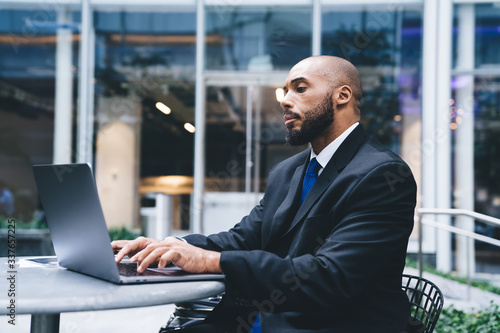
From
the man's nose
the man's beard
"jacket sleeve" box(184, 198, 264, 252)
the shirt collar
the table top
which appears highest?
the man's nose

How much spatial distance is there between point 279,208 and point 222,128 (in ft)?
18.0

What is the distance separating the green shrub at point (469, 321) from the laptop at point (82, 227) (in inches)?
114

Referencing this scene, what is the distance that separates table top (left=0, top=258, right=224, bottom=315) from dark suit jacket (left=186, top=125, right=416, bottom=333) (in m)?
0.15

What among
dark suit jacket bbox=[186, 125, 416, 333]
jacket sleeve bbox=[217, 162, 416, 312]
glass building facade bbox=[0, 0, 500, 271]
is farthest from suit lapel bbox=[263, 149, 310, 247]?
glass building facade bbox=[0, 0, 500, 271]

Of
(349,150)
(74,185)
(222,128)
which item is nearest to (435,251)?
(222,128)

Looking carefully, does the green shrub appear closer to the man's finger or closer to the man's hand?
the man's hand

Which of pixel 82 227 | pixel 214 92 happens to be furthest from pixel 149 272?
pixel 214 92

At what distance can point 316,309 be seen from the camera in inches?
53.1

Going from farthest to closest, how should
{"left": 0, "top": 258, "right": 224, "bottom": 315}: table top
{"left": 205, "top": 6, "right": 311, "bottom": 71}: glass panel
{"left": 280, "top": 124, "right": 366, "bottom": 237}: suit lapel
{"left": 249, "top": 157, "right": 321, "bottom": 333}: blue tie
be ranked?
1. {"left": 205, "top": 6, "right": 311, "bottom": 71}: glass panel
2. {"left": 249, "top": 157, "right": 321, "bottom": 333}: blue tie
3. {"left": 280, "top": 124, "right": 366, "bottom": 237}: suit lapel
4. {"left": 0, "top": 258, "right": 224, "bottom": 315}: table top

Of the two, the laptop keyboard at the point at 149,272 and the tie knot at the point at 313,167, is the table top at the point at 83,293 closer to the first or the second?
the laptop keyboard at the point at 149,272

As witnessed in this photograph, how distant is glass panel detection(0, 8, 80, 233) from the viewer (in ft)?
24.0

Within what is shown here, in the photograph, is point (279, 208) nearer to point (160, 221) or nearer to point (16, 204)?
point (160, 221)

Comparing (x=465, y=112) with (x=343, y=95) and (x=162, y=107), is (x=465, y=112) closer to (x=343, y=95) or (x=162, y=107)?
(x=162, y=107)

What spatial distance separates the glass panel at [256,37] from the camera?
710 cm
